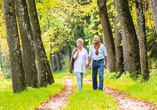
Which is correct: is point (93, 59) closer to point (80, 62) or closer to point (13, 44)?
point (80, 62)

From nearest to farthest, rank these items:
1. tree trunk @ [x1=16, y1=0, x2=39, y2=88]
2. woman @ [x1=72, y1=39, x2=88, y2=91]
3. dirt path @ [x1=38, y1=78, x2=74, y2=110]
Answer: dirt path @ [x1=38, y1=78, x2=74, y2=110] < woman @ [x1=72, y1=39, x2=88, y2=91] < tree trunk @ [x1=16, y1=0, x2=39, y2=88]

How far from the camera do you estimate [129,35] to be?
1270cm

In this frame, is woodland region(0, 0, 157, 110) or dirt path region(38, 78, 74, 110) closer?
dirt path region(38, 78, 74, 110)

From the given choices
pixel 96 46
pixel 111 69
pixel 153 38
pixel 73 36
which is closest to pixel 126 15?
pixel 153 38

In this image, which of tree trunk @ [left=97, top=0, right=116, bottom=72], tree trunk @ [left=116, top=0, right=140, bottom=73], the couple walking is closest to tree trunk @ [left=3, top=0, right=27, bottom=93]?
the couple walking

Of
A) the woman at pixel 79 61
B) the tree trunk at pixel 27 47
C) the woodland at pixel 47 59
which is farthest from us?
the tree trunk at pixel 27 47

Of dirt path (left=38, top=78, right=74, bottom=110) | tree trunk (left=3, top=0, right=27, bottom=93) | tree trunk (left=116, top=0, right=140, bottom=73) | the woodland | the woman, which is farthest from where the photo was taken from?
tree trunk (left=116, top=0, right=140, bottom=73)

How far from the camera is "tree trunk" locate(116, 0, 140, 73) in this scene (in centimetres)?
1262

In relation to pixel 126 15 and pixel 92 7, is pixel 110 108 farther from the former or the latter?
pixel 92 7

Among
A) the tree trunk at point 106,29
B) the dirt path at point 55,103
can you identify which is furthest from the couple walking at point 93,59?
the tree trunk at point 106,29

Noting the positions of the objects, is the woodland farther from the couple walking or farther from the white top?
the white top

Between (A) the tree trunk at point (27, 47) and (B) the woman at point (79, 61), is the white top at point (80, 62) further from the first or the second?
(A) the tree trunk at point (27, 47)

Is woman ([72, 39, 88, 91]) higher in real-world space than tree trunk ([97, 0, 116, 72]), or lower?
lower

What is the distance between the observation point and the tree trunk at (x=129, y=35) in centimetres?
1262
